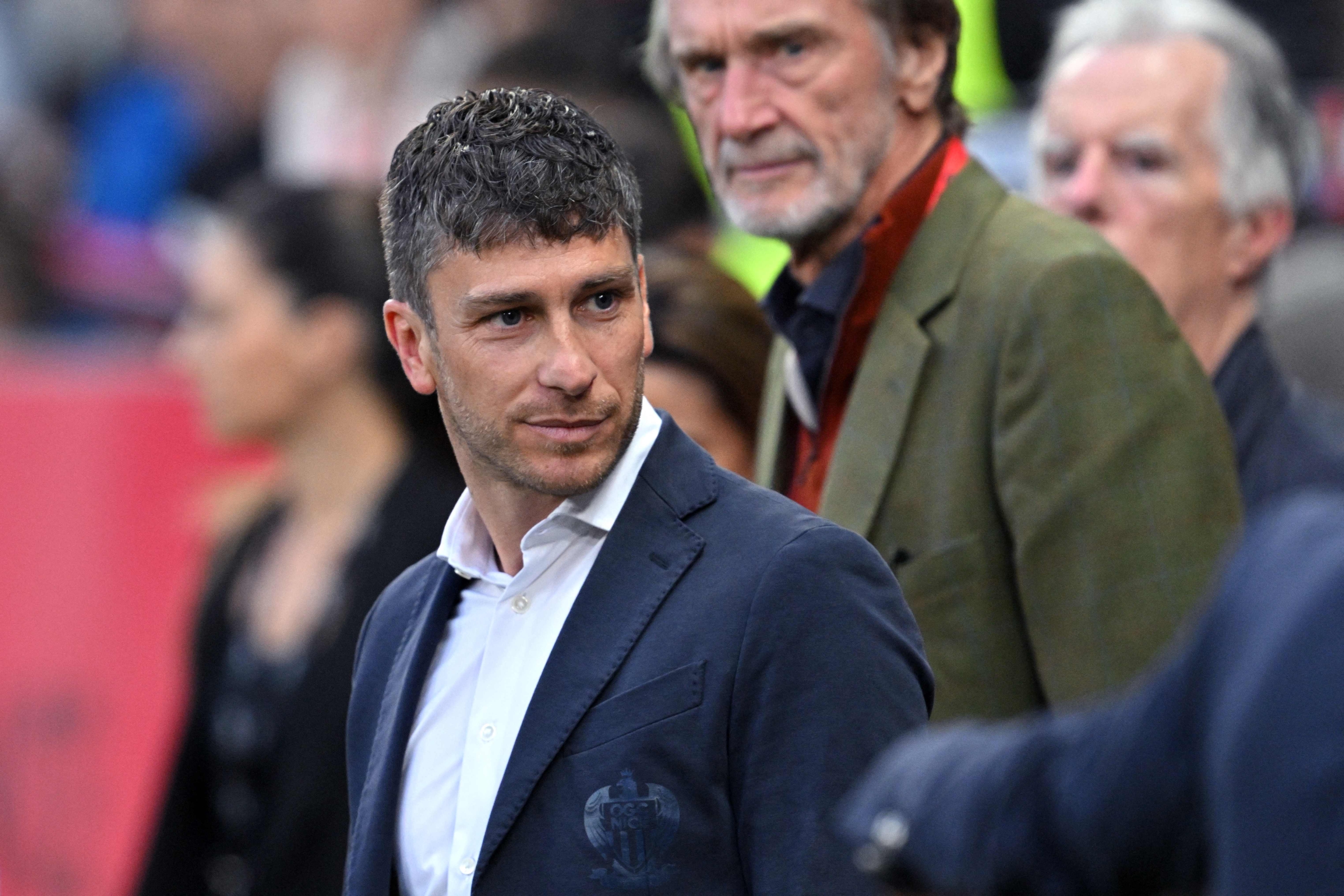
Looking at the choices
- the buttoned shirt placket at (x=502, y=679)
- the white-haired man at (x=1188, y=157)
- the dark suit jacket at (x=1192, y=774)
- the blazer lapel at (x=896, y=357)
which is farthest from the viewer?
the white-haired man at (x=1188, y=157)

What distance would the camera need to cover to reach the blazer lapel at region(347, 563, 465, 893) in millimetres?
2188

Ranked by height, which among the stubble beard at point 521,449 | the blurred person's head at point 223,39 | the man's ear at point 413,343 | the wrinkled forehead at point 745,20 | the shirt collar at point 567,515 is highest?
the blurred person's head at point 223,39

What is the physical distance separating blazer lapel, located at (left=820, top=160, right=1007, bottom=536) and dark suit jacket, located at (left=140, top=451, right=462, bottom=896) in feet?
6.67

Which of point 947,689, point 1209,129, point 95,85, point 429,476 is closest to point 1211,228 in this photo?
point 1209,129

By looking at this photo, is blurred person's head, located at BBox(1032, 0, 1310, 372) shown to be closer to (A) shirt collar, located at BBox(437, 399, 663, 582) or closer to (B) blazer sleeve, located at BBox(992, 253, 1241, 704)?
(B) blazer sleeve, located at BBox(992, 253, 1241, 704)

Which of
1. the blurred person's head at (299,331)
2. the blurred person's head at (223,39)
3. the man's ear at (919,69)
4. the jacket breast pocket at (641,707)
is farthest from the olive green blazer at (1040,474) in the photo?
the blurred person's head at (223,39)

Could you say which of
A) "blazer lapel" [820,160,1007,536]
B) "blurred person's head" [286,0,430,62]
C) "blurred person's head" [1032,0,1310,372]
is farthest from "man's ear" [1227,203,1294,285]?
"blurred person's head" [286,0,430,62]

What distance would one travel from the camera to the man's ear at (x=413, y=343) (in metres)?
2.27

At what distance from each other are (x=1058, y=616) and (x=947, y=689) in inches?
7.5

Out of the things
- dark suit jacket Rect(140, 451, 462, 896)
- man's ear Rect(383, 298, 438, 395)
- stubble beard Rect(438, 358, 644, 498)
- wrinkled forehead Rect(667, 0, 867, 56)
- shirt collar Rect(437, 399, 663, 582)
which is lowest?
dark suit jacket Rect(140, 451, 462, 896)

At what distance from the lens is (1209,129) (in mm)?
4008

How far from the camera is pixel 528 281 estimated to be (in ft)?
6.93

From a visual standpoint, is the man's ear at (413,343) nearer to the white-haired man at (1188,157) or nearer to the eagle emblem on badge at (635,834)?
the eagle emblem on badge at (635,834)

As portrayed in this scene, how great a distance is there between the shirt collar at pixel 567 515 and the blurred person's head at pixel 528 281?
0.02 meters
